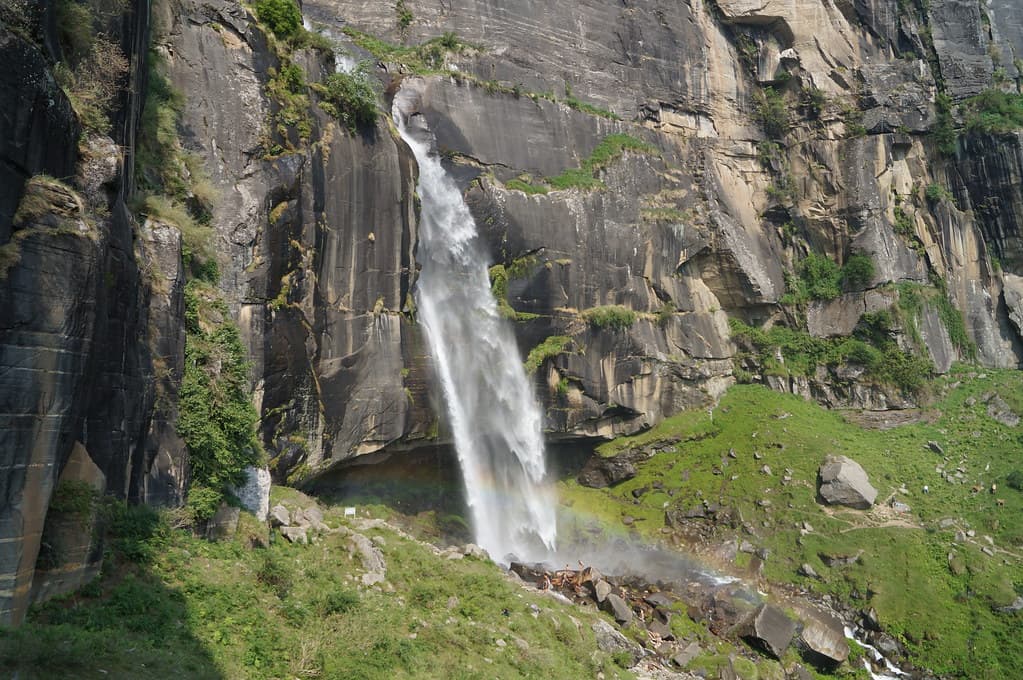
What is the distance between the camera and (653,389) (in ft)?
88.0

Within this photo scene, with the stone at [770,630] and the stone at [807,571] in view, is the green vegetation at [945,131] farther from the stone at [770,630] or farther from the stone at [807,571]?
the stone at [770,630]

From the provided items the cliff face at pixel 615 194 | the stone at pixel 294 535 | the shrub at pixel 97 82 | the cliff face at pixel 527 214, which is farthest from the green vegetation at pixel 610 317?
the shrub at pixel 97 82

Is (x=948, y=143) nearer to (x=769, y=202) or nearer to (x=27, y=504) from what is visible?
(x=769, y=202)

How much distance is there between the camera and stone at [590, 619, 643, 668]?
13.2 m

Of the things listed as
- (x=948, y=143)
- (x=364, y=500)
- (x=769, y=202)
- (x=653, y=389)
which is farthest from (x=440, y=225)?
(x=948, y=143)

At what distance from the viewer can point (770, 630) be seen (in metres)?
15.8

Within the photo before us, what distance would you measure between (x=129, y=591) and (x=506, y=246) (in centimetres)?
1726

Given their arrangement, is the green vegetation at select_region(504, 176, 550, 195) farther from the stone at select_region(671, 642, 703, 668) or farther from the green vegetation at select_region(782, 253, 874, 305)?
the stone at select_region(671, 642, 703, 668)

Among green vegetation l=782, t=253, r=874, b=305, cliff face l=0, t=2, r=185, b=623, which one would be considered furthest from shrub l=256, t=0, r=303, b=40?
green vegetation l=782, t=253, r=874, b=305

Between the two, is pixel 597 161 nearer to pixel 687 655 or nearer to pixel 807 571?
pixel 807 571

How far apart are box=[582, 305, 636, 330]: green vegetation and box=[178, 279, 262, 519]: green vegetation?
50.2 feet

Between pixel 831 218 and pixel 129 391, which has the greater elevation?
pixel 831 218

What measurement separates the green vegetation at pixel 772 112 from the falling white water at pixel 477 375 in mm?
20350

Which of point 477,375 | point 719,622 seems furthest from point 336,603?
point 477,375
